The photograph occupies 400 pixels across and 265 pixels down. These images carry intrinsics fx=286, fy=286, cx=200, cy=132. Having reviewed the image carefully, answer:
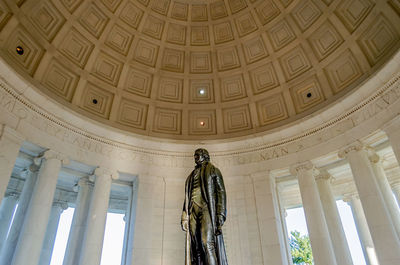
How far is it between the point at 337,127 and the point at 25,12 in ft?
47.9

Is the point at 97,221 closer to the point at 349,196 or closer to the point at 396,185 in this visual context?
the point at 349,196

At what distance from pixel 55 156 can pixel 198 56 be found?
32.1 feet

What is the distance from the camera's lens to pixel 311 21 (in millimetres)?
14680

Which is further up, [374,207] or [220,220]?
[374,207]

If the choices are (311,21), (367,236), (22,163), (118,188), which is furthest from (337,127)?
(22,163)

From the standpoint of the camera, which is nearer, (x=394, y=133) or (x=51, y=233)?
(x=394, y=133)

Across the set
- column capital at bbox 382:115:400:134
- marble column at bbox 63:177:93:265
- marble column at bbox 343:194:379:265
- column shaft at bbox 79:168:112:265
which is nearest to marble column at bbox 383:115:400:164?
column capital at bbox 382:115:400:134

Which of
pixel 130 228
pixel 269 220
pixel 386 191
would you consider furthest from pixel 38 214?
pixel 386 191

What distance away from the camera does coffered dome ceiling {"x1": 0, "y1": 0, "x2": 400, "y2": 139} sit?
1291 cm

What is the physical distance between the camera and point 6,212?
14.3 m

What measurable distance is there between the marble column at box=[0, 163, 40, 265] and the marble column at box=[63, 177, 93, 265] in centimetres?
214

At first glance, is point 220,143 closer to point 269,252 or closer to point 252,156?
point 252,156

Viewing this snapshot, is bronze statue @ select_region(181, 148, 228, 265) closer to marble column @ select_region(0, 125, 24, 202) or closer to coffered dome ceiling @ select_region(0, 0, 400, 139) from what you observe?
marble column @ select_region(0, 125, 24, 202)

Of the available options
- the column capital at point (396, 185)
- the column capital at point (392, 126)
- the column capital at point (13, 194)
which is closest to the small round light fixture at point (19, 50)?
the column capital at point (13, 194)
